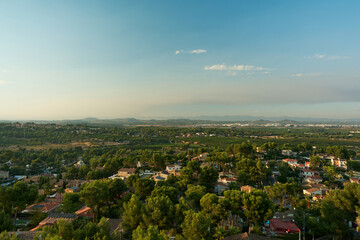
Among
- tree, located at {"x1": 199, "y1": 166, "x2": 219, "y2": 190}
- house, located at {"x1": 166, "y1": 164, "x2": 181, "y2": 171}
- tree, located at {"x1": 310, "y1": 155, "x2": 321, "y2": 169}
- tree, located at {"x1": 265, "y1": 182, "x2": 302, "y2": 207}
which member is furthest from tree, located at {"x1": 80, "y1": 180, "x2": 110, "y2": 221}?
tree, located at {"x1": 310, "y1": 155, "x2": 321, "y2": 169}

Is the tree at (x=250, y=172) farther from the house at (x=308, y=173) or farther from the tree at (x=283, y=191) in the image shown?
the house at (x=308, y=173)

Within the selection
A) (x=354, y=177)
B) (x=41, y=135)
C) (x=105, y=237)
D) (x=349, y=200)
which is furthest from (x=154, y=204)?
(x=41, y=135)

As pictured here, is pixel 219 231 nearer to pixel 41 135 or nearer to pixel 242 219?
pixel 242 219

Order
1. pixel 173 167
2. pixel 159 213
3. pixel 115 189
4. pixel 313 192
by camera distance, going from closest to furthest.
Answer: pixel 159 213, pixel 115 189, pixel 313 192, pixel 173 167

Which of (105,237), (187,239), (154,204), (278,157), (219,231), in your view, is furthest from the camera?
(278,157)

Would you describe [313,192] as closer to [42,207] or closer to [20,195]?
[42,207]

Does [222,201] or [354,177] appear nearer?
[222,201]

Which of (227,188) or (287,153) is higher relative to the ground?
(287,153)

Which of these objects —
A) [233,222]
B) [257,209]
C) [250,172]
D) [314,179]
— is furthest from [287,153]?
[257,209]
